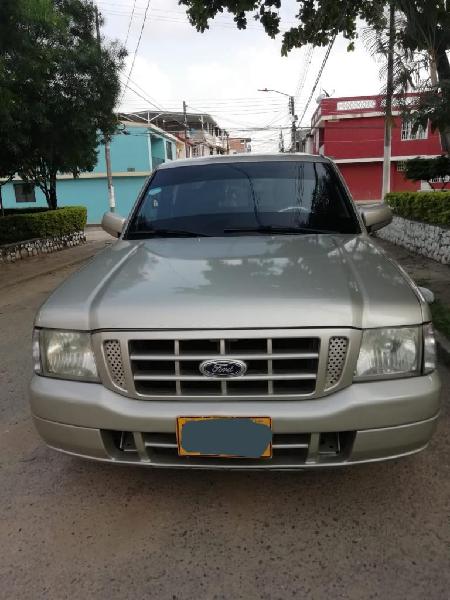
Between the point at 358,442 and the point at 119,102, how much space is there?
12.0m

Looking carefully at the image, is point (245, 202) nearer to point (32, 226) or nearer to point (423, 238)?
point (423, 238)

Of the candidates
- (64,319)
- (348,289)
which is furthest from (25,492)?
(348,289)

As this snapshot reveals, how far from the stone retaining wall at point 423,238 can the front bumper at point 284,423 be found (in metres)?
7.15

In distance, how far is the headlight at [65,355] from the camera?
218cm

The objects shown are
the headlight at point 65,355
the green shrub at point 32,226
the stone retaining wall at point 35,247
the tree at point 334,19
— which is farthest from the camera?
the green shrub at point 32,226

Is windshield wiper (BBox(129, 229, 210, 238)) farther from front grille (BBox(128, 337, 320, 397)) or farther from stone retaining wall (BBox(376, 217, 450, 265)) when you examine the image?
stone retaining wall (BBox(376, 217, 450, 265))

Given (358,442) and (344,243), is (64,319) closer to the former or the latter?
(358,442)

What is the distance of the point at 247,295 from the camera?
2.11 metres

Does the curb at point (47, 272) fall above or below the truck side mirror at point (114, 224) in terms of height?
below

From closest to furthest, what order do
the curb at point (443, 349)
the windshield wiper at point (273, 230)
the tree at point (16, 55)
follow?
the windshield wiper at point (273, 230)
the curb at point (443, 349)
the tree at point (16, 55)

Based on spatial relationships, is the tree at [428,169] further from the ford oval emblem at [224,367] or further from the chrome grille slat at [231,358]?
the ford oval emblem at [224,367]

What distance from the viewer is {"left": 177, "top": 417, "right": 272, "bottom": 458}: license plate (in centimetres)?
199

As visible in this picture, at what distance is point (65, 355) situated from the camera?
2.22 m

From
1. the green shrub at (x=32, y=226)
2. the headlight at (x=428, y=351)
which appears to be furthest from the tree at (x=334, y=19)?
the green shrub at (x=32, y=226)
